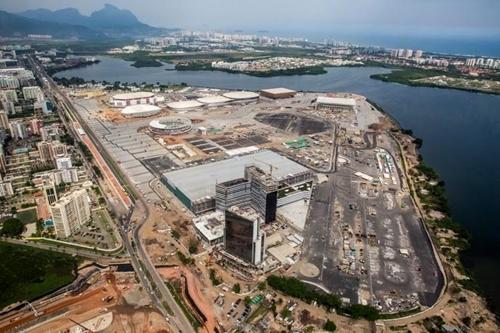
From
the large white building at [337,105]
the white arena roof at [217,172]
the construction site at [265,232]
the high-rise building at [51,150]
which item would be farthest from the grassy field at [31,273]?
the large white building at [337,105]

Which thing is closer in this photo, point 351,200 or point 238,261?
point 238,261

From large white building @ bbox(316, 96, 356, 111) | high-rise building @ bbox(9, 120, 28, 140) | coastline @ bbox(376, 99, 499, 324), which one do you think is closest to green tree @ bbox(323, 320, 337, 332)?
coastline @ bbox(376, 99, 499, 324)

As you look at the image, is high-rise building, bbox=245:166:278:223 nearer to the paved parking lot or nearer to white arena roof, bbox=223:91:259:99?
the paved parking lot

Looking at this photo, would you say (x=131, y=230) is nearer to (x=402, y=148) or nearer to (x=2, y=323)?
(x=2, y=323)

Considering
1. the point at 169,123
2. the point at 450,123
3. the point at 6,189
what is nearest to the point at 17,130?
the point at 6,189

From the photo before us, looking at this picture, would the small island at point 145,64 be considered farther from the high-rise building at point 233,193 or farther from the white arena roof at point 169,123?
the high-rise building at point 233,193

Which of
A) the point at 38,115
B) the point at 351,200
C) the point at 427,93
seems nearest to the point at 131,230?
the point at 351,200
